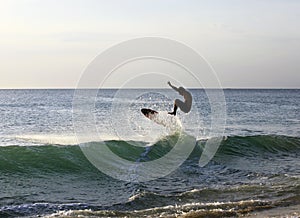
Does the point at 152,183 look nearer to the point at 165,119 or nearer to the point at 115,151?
the point at 115,151

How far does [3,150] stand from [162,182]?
316 inches

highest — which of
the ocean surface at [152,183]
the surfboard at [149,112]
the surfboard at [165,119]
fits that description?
the surfboard at [149,112]

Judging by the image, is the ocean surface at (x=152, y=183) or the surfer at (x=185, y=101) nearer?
the ocean surface at (x=152, y=183)

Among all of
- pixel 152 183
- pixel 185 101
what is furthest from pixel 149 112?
pixel 152 183

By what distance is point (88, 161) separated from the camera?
64.2 feet

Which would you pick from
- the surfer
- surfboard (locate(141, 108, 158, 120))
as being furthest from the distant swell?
the surfer

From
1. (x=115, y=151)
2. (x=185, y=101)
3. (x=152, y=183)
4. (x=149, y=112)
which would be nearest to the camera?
(x=152, y=183)

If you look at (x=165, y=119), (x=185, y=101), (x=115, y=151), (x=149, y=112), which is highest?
(x=185, y=101)

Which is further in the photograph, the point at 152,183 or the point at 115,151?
the point at 115,151

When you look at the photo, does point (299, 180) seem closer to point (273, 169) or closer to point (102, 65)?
point (273, 169)

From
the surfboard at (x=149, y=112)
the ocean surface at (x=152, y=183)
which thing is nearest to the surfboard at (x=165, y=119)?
the surfboard at (x=149, y=112)

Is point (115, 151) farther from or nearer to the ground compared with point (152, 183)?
farther from the ground

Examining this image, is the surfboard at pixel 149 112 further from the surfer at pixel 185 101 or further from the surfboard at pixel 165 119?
the surfer at pixel 185 101

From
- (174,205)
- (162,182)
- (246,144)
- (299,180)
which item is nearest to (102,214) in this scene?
(174,205)
